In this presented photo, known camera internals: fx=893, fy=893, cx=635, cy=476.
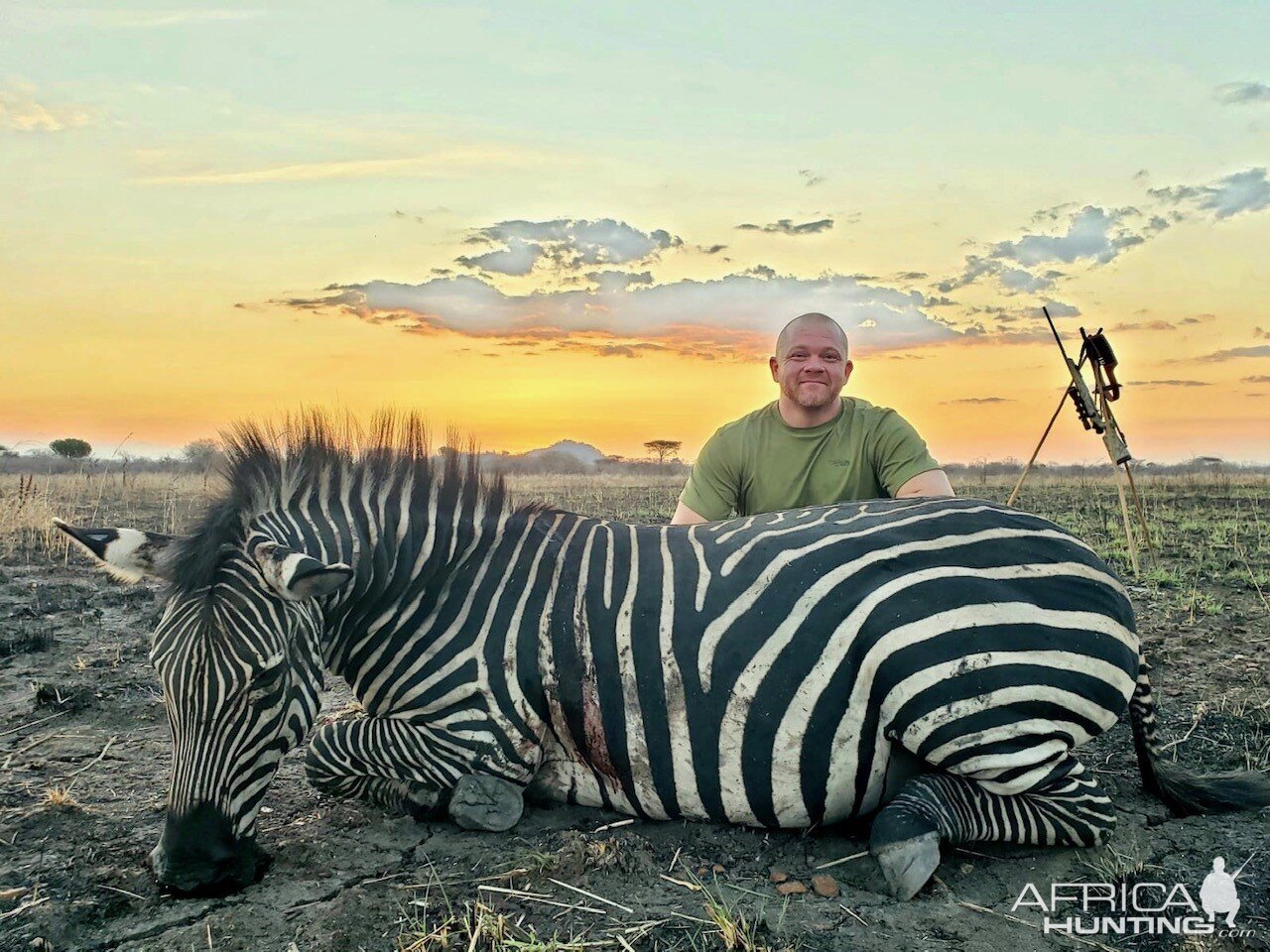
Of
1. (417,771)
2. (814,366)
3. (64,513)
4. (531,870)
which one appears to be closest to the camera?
(531,870)

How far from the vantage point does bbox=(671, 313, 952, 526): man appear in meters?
5.58

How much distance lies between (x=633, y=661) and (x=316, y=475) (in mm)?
1555

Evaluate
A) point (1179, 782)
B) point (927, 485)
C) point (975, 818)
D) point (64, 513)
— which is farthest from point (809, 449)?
point (64, 513)

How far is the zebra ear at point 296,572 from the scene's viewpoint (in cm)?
303

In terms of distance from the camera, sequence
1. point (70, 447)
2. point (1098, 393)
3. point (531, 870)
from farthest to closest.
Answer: point (70, 447), point (1098, 393), point (531, 870)

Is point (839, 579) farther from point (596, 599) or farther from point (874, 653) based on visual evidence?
point (596, 599)

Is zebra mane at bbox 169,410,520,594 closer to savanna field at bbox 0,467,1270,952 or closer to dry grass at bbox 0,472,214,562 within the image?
savanna field at bbox 0,467,1270,952

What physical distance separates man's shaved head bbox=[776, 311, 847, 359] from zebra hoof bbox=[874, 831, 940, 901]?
3.35 meters

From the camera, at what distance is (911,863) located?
3111 mm

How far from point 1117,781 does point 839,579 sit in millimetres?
1875

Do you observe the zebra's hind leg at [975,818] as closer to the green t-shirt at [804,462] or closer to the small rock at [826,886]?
the small rock at [826,886]

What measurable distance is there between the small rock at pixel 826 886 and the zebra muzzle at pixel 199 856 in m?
2.04

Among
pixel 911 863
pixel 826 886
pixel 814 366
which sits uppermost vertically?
pixel 814 366

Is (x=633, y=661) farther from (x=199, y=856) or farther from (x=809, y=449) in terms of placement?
(x=809, y=449)
